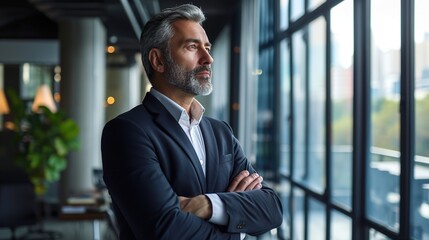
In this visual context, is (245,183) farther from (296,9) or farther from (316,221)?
(296,9)

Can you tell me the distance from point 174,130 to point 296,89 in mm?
4862

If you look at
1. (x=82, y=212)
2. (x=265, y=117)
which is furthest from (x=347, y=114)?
(x=82, y=212)

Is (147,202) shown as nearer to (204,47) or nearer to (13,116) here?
(204,47)

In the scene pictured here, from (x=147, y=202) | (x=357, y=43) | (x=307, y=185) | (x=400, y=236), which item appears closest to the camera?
(x=147, y=202)

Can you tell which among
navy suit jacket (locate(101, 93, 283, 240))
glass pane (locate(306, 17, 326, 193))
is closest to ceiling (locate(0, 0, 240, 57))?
glass pane (locate(306, 17, 326, 193))

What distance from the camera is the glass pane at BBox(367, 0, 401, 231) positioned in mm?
3545

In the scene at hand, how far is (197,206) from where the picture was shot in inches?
58.9

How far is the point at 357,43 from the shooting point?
3857mm

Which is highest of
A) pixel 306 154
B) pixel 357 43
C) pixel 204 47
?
pixel 357 43

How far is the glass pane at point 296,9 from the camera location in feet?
17.9

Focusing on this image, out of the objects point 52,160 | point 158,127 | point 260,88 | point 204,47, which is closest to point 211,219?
point 158,127

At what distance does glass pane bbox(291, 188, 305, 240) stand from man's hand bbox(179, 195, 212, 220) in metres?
4.59

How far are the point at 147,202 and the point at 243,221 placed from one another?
265 millimetres

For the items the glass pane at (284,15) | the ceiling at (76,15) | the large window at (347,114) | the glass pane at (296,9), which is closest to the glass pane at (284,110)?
the large window at (347,114)
